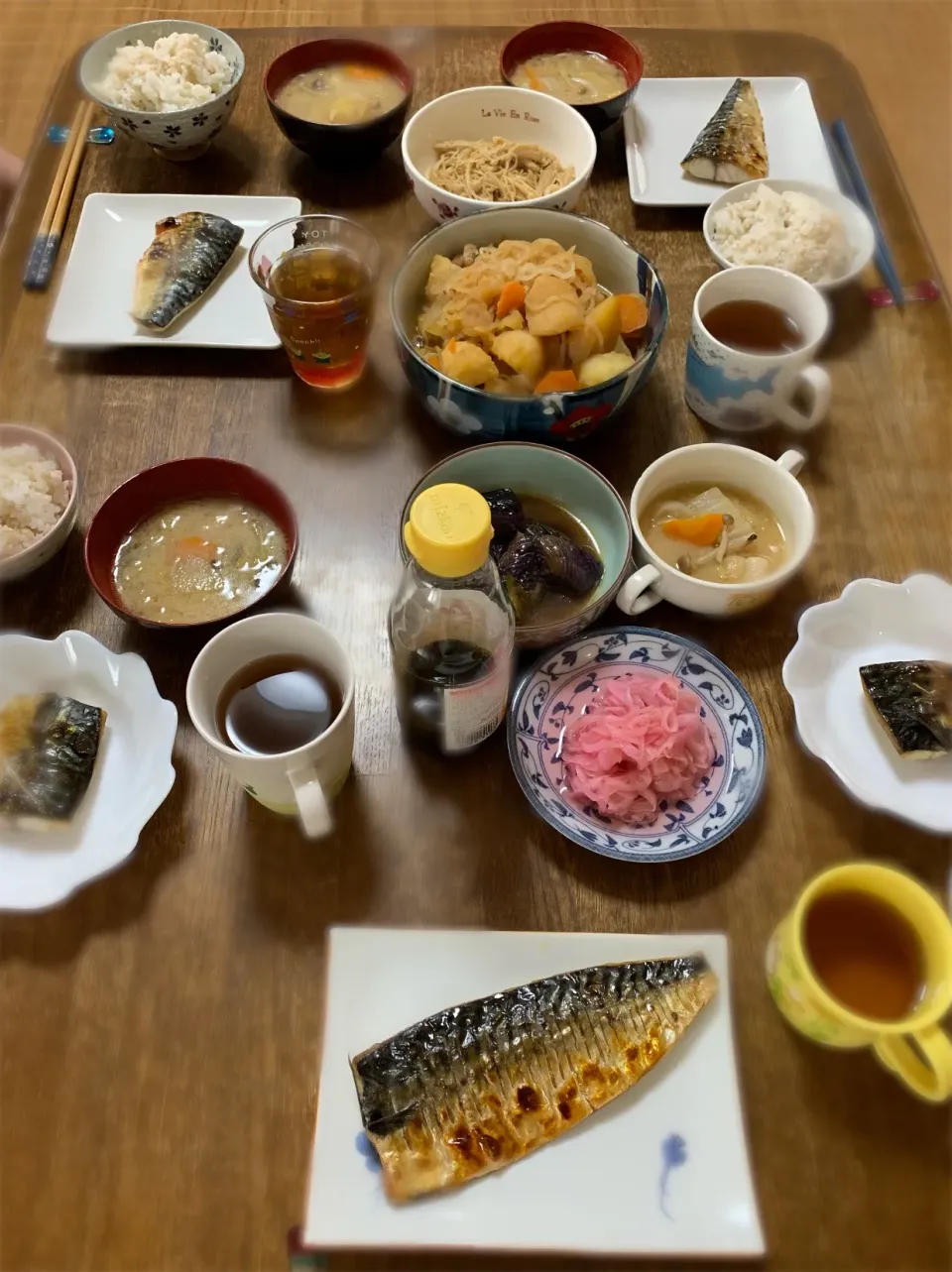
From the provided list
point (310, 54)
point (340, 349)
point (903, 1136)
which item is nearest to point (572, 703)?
point (903, 1136)

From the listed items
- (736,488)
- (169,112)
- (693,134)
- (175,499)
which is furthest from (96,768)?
(693,134)

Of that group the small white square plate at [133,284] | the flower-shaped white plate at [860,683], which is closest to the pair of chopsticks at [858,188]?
the flower-shaped white plate at [860,683]

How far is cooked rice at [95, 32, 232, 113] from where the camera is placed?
1436mm

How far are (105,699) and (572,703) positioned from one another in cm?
55

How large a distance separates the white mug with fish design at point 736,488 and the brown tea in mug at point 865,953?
365 mm

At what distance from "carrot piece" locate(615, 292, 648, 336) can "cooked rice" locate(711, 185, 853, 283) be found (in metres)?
0.30

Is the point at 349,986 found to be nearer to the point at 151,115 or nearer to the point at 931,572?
the point at 931,572

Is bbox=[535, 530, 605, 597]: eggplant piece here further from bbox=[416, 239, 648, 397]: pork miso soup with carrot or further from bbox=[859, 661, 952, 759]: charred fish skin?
bbox=[859, 661, 952, 759]: charred fish skin

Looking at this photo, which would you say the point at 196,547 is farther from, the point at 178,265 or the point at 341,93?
the point at 341,93

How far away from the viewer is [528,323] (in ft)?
3.74

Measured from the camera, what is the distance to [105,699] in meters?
0.99

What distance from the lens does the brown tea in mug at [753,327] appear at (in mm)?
1225

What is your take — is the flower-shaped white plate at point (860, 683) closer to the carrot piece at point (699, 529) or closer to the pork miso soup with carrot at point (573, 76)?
the carrot piece at point (699, 529)

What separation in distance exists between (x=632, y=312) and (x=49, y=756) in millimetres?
921
